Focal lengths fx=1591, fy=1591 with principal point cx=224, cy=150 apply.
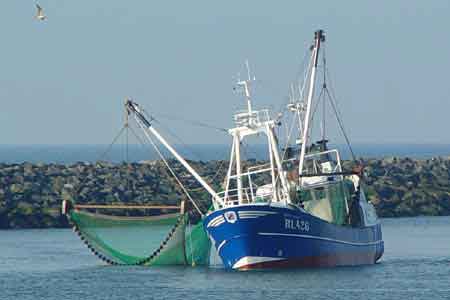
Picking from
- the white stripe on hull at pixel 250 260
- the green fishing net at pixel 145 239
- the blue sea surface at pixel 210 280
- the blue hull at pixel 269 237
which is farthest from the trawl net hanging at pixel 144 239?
the white stripe on hull at pixel 250 260

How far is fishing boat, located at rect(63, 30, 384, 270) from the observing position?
4372 cm

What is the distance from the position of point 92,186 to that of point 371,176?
15.6m

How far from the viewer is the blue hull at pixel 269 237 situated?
4331 centimetres

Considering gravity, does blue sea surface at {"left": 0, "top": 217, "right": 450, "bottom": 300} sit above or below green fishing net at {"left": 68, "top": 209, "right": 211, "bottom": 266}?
below

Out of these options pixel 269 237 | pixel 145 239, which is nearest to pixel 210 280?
pixel 269 237

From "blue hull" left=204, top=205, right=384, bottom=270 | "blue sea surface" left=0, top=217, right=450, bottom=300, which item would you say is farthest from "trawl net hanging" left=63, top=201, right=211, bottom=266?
"blue hull" left=204, top=205, right=384, bottom=270

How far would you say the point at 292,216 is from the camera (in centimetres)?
4391

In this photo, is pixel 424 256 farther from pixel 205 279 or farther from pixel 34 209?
pixel 34 209

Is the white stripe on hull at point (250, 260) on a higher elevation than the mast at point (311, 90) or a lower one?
lower

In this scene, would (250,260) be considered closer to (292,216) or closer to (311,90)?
(292,216)

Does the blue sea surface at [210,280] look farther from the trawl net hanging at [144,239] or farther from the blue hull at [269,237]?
the trawl net hanging at [144,239]

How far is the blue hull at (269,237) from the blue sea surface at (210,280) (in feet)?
1.58

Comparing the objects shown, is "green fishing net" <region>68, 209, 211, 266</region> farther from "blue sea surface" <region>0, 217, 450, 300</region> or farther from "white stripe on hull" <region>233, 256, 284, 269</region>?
"white stripe on hull" <region>233, 256, 284, 269</region>

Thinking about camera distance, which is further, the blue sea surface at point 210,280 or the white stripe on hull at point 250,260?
the white stripe on hull at point 250,260
